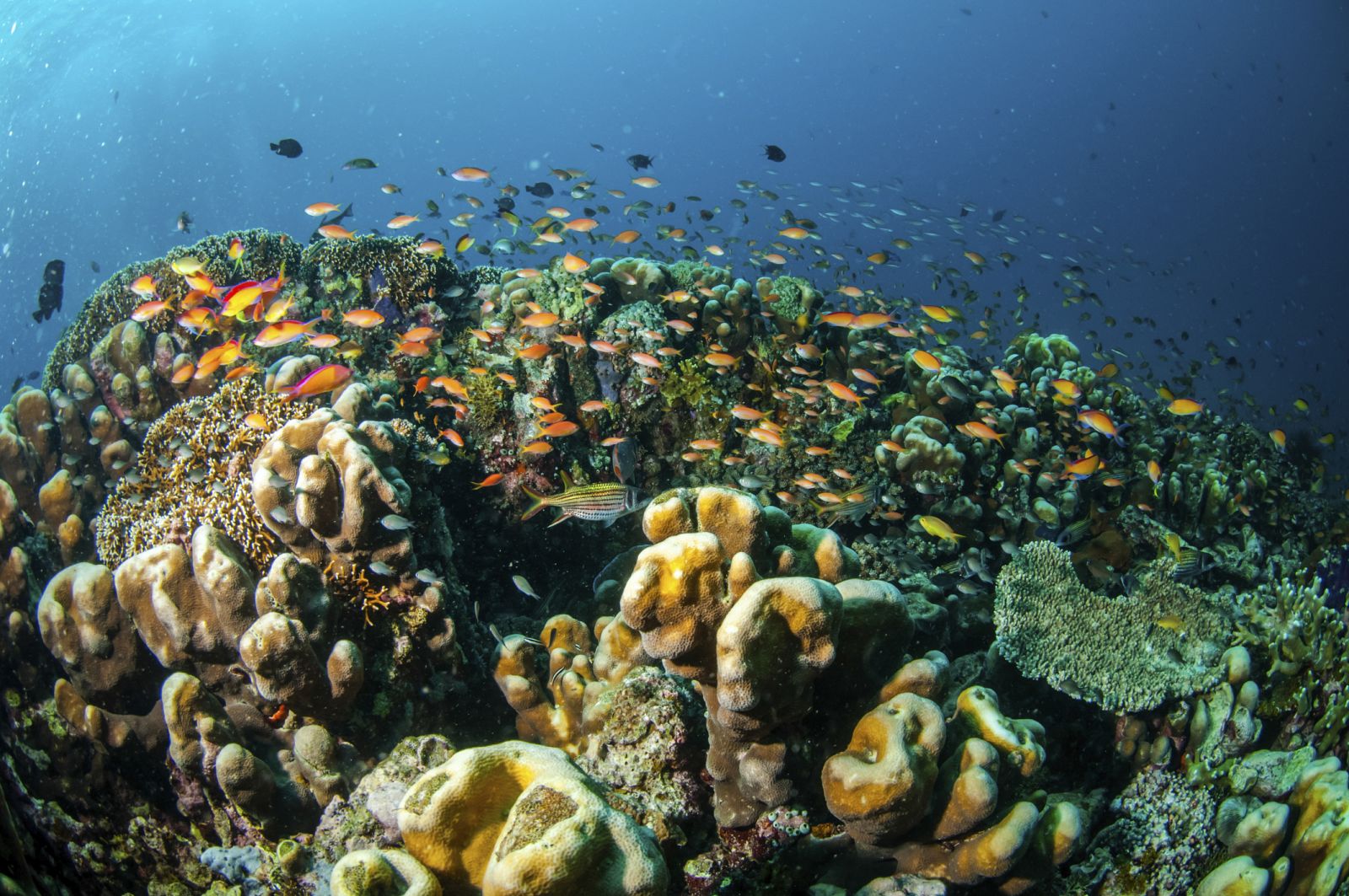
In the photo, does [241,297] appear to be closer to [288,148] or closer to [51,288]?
[288,148]

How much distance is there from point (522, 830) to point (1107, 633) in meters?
5.49

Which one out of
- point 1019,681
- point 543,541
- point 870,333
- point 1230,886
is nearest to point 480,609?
point 543,541

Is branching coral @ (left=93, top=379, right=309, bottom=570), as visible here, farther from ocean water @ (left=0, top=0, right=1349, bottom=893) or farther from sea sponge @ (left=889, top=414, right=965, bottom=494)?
sea sponge @ (left=889, top=414, right=965, bottom=494)

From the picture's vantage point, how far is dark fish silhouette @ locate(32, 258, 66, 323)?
34.6 ft

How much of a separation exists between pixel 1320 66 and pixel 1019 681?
159702 mm

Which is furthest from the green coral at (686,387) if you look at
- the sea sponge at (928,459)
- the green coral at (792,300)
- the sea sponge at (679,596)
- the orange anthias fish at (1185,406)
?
the orange anthias fish at (1185,406)

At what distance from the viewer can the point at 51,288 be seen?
34.8ft

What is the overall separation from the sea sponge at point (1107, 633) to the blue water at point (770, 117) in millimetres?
60614

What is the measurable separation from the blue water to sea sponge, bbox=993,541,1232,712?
60614mm

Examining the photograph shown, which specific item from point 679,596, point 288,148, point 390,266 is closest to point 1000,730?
point 679,596

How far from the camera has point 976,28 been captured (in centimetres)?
14750

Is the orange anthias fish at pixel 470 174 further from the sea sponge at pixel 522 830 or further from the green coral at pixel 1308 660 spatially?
the green coral at pixel 1308 660

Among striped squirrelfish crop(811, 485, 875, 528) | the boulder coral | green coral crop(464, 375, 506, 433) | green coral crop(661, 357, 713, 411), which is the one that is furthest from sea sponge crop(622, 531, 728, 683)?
green coral crop(661, 357, 713, 411)

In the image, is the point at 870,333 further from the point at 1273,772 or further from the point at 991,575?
the point at 1273,772
